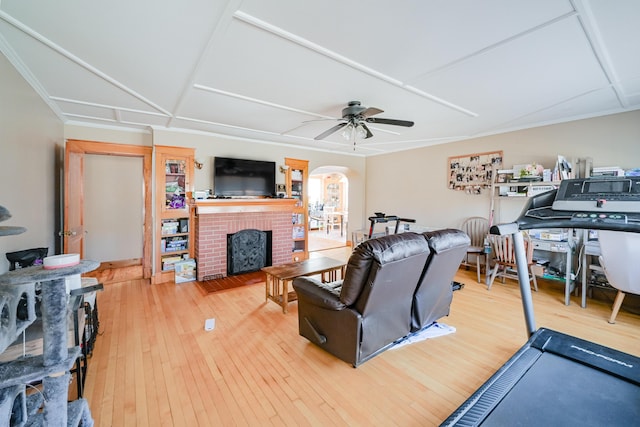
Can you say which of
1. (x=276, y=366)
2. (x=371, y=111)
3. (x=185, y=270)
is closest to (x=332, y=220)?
(x=185, y=270)

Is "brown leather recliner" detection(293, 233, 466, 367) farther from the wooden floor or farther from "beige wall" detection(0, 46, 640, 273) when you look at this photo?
"beige wall" detection(0, 46, 640, 273)

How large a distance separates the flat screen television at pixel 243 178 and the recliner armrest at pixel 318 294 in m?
2.81

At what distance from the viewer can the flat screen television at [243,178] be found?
456 centimetres

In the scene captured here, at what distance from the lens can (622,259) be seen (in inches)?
103

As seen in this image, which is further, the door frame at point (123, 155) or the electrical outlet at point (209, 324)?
the door frame at point (123, 155)

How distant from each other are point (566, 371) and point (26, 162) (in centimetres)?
454

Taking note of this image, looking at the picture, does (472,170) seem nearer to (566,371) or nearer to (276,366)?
(566,371)

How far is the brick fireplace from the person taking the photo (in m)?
4.27

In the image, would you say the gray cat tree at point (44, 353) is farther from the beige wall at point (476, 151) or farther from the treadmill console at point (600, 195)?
the beige wall at point (476, 151)

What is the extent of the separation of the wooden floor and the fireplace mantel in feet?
4.89

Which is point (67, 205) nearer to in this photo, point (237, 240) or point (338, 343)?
point (237, 240)

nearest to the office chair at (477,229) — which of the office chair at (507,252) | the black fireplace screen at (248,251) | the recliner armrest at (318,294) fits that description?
the office chair at (507,252)

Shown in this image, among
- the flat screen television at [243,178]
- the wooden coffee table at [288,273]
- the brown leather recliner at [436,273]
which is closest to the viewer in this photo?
the brown leather recliner at [436,273]

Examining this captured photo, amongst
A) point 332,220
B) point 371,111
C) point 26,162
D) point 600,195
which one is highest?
point 371,111
